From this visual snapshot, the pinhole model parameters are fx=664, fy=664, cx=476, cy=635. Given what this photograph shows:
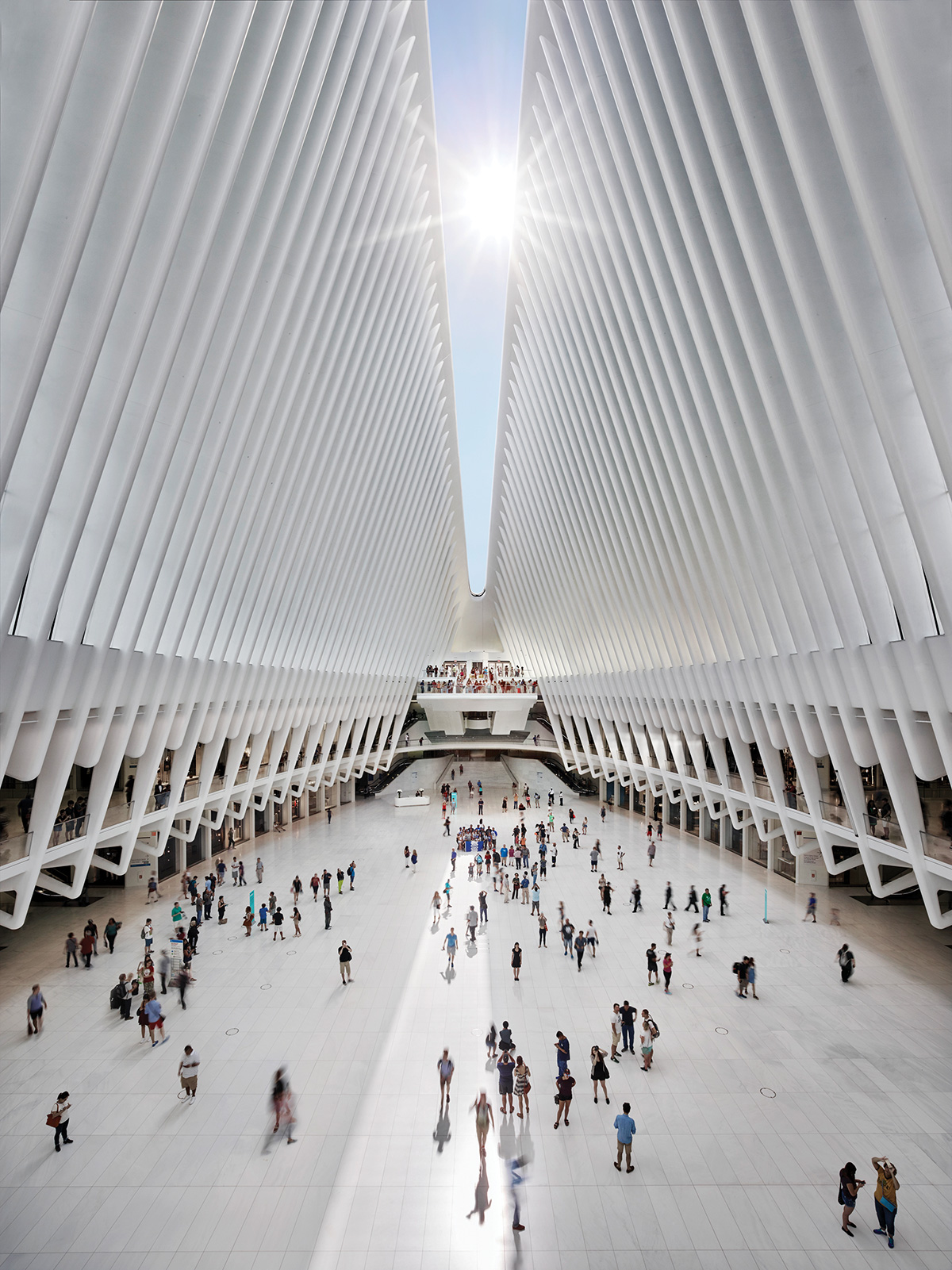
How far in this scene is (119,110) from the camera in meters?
6.20

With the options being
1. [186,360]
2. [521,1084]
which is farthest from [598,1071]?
[186,360]

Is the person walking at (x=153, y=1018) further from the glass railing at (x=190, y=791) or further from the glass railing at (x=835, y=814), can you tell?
the glass railing at (x=835, y=814)

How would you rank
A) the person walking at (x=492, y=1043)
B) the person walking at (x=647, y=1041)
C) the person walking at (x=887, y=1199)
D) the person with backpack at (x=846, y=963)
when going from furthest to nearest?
1. the person with backpack at (x=846, y=963)
2. the person walking at (x=492, y=1043)
3. the person walking at (x=647, y=1041)
4. the person walking at (x=887, y=1199)

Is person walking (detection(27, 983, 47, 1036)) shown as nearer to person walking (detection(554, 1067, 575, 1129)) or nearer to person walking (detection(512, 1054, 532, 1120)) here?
person walking (detection(512, 1054, 532, 1120))

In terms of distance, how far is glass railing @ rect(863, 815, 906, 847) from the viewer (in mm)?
12414

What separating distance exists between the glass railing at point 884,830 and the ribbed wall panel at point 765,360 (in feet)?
0.26

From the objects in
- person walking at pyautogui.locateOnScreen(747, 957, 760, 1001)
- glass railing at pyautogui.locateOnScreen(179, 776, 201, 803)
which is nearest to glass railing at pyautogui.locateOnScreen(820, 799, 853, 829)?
person walking at pyautogui.locateOnScreen(747, 957, 760, 1001)

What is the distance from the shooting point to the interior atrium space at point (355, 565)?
6852 mm

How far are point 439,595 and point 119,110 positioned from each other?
35403mm

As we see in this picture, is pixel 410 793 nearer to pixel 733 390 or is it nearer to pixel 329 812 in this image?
pixel 329 812

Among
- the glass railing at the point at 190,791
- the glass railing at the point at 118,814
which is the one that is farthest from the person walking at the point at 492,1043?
the glass railing at the point at 190,791

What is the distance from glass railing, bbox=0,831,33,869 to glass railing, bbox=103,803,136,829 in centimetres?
320

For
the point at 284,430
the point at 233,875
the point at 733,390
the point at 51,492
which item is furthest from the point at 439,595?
→ the point at 51,492

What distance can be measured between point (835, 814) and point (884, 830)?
6.41 ft
